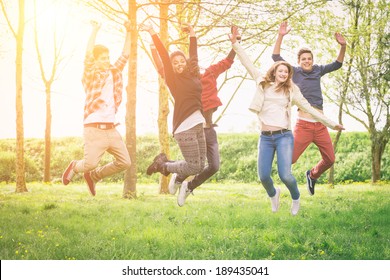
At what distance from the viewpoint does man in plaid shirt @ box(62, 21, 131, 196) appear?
6.37 m

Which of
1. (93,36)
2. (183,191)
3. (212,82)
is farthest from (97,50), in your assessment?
(183,191)

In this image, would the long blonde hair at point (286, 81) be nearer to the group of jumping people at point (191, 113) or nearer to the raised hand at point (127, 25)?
the group of jumping people at point (191, 113)

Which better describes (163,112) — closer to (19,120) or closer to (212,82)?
(212,82)

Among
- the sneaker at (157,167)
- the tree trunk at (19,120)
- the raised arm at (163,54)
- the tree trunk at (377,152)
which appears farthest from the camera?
the tree trunk at (377,152)

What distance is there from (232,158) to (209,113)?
336cm

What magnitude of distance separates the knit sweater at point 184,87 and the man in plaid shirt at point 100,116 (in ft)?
2.03

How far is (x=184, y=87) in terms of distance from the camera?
6.25 meters

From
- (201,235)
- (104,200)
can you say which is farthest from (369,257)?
(104,200)

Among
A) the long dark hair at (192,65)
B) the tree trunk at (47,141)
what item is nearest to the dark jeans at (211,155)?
the long dark hair at (192,65)

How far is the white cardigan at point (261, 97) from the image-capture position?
6230 millimetres

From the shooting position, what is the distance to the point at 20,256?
6.63 m

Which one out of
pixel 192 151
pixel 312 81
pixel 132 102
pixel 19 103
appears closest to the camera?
pixel 192 151
